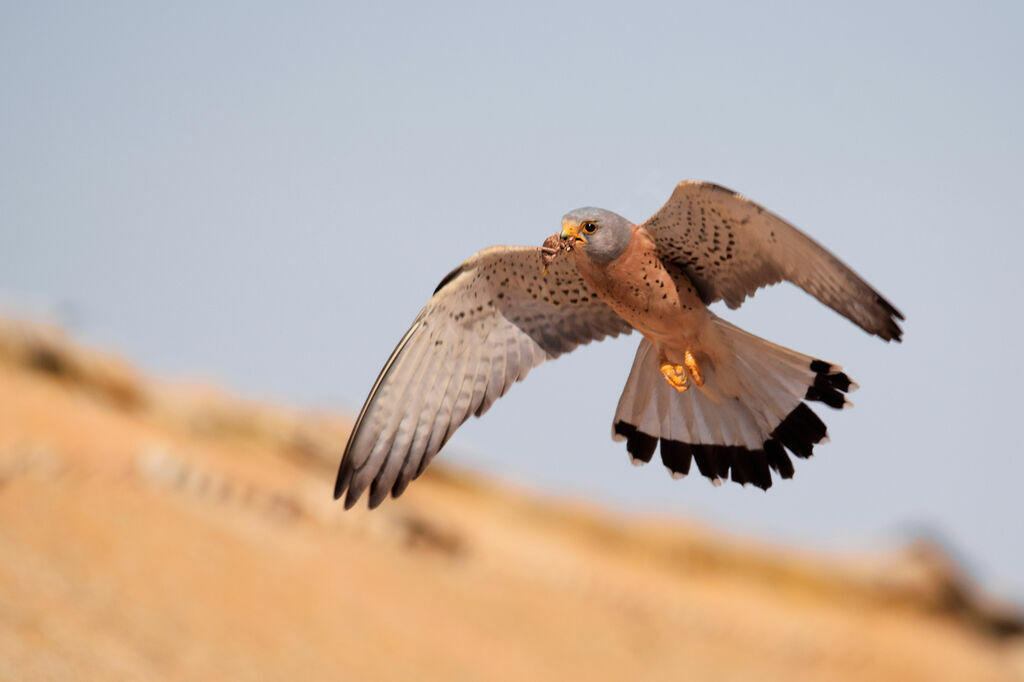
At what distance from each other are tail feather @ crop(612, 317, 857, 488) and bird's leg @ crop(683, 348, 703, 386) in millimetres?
115

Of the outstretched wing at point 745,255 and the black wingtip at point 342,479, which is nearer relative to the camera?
the outstretched wing at point 745,255

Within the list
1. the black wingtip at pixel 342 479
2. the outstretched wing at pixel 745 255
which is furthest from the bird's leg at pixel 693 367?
the black wingtip at pixel 342 479

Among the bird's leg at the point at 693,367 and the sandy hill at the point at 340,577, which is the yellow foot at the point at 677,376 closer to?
the bird's leg at the point at 693,367

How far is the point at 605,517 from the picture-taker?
644 inches

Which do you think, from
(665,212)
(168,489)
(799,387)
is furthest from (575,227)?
(168,489)

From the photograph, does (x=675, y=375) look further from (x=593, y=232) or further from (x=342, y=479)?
(x=342, y=479)

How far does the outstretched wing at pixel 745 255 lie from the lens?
3.01 m

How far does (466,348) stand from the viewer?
13.8ft

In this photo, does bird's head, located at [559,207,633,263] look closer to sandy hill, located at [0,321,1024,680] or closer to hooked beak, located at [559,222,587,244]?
hooked beak, located at [559,222,587,244]

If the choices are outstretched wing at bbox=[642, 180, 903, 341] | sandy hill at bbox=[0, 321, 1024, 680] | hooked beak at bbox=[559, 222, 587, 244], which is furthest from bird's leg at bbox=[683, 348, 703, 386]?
sandy hill at bbox=[0, 321, 1024, 680]

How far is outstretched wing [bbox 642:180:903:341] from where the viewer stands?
3.01 metres

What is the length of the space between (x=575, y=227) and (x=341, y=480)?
4.65 ft

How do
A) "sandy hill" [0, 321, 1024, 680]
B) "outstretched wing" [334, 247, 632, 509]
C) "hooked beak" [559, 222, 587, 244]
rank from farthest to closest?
"sandy hill" [0, 321, 1024, 680], "outstretched wing" [334, 247, 632, 509], "hooked beak" [559, 222, 587, 244]

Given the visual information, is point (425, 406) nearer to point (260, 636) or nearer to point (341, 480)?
point (341, 480)
